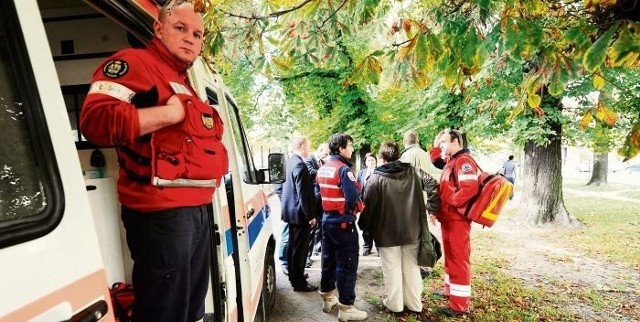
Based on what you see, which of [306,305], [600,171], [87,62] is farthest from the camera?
[600,171]

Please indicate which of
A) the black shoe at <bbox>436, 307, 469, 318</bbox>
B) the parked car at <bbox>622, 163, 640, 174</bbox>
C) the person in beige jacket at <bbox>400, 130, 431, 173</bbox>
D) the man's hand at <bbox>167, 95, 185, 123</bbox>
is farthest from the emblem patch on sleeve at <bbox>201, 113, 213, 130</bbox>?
the parked car at <bbox>622, 163, 640, 174</bbox>

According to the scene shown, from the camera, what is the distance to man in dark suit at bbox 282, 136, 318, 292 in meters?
4.80

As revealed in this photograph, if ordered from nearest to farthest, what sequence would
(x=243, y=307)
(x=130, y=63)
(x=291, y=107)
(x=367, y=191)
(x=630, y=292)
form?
(x=130, y=63) → (x=243, y=307) → (x=367, y=191) → (x=630, y=292) → (x=291, y=107)

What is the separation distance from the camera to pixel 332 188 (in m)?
4.16

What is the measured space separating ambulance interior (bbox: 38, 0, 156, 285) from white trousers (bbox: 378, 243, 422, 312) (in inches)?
109

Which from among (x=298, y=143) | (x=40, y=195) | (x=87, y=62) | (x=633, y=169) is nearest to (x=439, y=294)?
(x=298, y=143)

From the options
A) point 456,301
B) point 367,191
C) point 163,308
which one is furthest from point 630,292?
point 163,308

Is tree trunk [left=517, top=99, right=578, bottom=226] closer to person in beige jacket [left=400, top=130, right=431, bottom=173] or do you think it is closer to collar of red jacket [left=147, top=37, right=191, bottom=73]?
person in beige jacket [left=400, top=130, right=431, bottom=173]

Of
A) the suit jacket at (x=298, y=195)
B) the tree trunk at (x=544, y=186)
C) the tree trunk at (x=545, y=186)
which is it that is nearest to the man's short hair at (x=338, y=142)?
the suit jacket at (x=298, y=195)

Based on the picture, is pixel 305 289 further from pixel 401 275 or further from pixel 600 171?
pixel 600 171

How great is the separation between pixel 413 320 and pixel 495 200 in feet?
5.27

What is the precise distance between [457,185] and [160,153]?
348 centimetres

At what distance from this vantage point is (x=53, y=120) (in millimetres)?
1000

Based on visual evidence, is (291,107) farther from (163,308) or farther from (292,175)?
(163,308)
